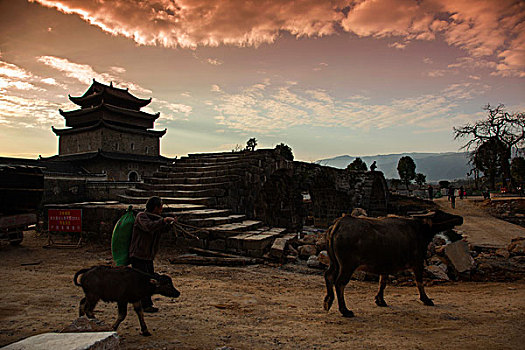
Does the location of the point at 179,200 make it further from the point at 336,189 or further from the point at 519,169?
the point at 519,169

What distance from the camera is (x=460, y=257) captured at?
7.14 metres

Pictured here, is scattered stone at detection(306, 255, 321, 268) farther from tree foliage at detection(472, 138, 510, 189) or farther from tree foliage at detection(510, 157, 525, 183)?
tree foliage at detection(510, 157, 525, 183)

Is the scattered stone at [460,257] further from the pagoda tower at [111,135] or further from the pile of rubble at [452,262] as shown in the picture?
the pagoda tower at [111,135]

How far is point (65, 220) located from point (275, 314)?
7670mm

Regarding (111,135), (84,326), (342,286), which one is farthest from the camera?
(111,135)

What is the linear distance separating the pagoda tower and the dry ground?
29528mm

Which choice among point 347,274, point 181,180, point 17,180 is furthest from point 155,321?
point 181,180

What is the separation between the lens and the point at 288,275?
6691mm

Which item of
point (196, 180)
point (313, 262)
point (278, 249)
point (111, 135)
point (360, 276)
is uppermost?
point (111, 135)

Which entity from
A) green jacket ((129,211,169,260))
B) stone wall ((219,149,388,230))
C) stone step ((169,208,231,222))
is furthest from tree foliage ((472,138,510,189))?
green jacket ((129,211,169,260))

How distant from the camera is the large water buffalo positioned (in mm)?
4027

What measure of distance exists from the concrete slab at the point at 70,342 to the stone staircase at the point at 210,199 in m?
4.89

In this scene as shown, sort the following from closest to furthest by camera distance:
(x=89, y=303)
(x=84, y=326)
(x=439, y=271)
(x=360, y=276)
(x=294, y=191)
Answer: (x=84, y=326), (x=89, y=303), (x=360, y=276), (x=439, y=271), (x=294, y=191)

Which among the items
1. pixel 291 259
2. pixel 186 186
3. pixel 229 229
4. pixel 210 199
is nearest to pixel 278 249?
pixel 291 259
